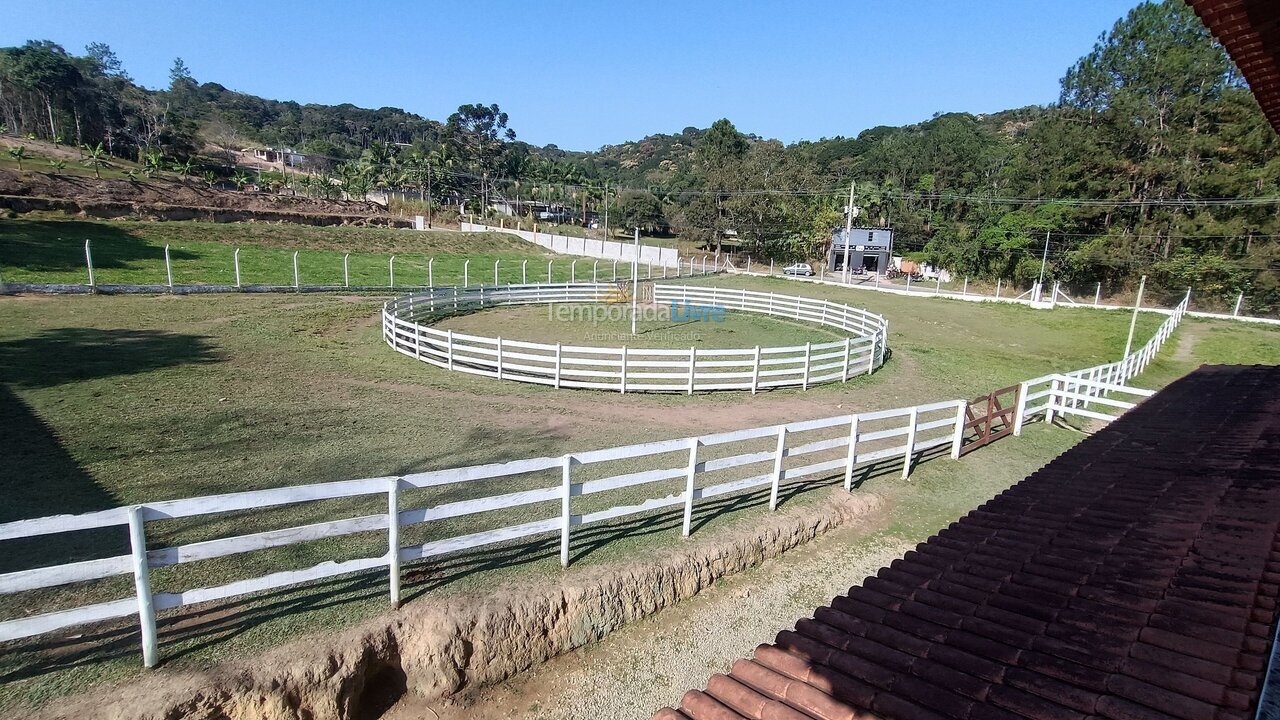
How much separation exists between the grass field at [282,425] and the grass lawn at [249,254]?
7210 millimetres

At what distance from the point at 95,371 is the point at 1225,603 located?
15.9 m

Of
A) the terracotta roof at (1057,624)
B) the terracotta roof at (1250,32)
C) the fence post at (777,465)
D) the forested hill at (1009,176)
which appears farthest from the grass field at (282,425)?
the forested hill at (1009,176)

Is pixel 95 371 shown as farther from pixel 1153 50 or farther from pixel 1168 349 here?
pixel 1153 50

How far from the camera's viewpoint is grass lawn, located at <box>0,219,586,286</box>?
2598 cm

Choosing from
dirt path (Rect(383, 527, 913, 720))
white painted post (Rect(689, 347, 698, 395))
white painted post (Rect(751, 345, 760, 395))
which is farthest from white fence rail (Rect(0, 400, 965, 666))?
white painted post (Rect(751, 345, 760, 395))

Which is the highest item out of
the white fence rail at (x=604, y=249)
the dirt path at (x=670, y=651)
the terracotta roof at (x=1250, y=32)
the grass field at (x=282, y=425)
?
the terracotta roof at (x=1250, y=32)

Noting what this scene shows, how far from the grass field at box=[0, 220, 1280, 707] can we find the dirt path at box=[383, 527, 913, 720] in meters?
0.77

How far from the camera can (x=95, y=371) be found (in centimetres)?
1148

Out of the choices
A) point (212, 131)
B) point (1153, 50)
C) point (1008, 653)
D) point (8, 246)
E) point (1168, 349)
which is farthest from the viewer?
point (212, 131)

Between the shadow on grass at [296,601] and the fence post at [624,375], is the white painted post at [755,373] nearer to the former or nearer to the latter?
the fence post at [624,375]

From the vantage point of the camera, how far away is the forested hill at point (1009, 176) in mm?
36188

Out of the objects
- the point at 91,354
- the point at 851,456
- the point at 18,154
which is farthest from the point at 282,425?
the point at 18,154

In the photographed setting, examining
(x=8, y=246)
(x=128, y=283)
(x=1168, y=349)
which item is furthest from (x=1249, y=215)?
(x=8, y=246)

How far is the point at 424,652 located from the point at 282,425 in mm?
6355
